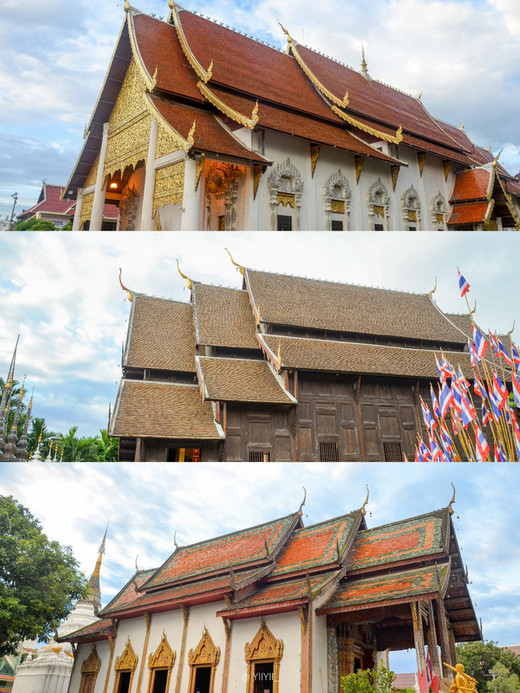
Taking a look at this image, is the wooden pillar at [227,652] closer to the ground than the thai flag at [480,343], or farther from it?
closer to the ground

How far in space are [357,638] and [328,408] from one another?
9.31 feet

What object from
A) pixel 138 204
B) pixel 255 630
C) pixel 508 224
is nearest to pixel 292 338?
pixel 255 630

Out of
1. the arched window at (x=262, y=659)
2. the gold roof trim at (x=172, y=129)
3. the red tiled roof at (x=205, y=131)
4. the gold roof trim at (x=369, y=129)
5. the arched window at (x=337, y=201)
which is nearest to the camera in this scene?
the arched window at (x=262, y=659)

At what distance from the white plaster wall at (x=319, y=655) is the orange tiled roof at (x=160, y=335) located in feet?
12.0

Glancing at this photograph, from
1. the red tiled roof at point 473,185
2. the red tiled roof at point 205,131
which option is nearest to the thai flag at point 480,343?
the red tiled roof at point 205,131

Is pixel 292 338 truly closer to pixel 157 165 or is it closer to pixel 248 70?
pixel 157 165

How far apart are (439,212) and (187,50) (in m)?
7.19

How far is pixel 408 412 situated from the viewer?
331 inches

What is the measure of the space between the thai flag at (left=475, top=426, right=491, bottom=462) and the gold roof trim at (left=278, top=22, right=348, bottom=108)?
27.9 feet

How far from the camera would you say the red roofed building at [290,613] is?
20.1 ft

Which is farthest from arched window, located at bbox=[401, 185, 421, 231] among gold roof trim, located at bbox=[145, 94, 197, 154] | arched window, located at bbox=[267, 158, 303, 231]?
gold roof trim, located at bbox=[145, 94, 197, 154]

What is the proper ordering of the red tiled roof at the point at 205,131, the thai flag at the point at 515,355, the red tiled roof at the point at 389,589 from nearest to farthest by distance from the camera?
the red tiled roof at the point at 389,589 < the thai flag at the point at 515,355 < the red tiled roof at the point at 205,131

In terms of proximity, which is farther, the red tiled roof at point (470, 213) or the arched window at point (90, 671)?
the red tiled roof at point (470, 213)

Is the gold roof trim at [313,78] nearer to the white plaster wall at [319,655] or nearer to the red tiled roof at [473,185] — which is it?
the red tiled roof at [473,185]
